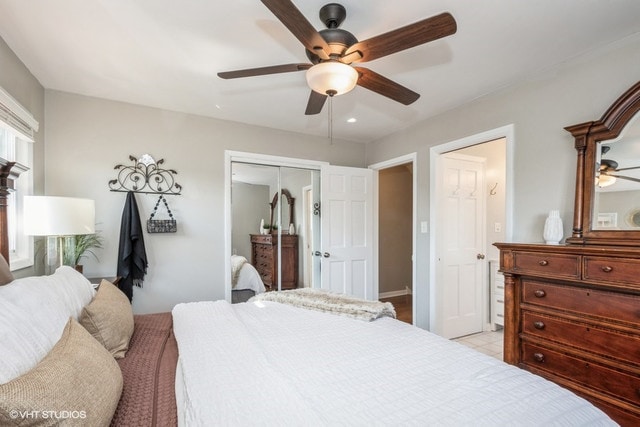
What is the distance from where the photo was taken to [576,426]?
989mm

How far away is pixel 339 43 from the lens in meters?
1.57

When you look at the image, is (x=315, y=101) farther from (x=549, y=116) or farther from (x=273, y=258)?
(x=273, y=258)

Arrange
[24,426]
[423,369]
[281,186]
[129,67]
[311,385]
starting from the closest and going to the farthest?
1. [24,426]
2. [311,385]
3. [423,369]
4. [129,67]
5. [281,186]

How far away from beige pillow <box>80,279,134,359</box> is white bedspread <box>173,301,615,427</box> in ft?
0.81

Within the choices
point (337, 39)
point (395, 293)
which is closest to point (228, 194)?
point (337, 39)

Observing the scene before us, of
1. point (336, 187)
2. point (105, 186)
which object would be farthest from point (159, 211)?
point (336, 187)

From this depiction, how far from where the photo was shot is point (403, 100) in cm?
208

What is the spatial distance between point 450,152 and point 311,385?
2974 millimetres

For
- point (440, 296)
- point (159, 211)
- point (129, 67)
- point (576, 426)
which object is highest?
point (129, 67)

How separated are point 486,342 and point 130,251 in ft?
12.3

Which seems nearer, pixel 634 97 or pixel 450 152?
pixel 634 97

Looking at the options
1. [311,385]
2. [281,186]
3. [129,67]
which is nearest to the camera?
[311,385]

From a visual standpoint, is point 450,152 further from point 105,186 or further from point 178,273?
point 105,186

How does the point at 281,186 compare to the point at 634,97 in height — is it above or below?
below
